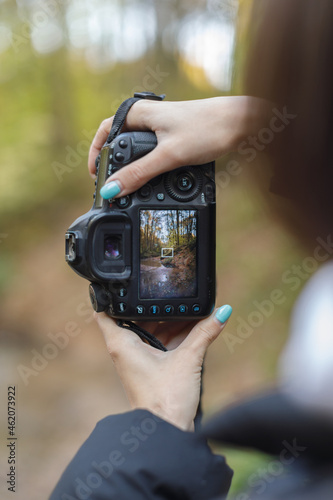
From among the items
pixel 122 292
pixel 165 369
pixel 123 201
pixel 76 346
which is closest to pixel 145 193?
pixel 123 201

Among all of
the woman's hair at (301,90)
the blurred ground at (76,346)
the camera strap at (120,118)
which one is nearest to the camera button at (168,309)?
the camera strap at (120,118)

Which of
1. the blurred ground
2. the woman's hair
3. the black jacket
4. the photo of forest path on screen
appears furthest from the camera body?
the blurred ground

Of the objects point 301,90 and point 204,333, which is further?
point 204,333

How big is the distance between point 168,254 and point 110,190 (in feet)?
0.45

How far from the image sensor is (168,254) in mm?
777

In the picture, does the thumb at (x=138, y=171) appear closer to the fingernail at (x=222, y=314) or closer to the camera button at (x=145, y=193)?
the camera button at (x=145, y=193)

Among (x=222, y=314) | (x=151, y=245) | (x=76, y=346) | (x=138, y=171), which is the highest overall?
(x=138, y=171)

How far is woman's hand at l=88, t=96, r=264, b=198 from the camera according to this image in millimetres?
723

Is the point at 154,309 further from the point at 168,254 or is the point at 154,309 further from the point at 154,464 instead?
the point at 154,464

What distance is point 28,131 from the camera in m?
4.05

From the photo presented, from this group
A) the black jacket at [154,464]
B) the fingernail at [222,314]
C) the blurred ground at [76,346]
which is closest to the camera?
the black jacket at [154,464]

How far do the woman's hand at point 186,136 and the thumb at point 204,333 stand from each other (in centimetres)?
23

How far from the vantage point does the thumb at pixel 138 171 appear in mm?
728

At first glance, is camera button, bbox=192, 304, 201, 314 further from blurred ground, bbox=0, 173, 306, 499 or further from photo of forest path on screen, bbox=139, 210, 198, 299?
blurred ground, bbox=0, 173, 306, 499
